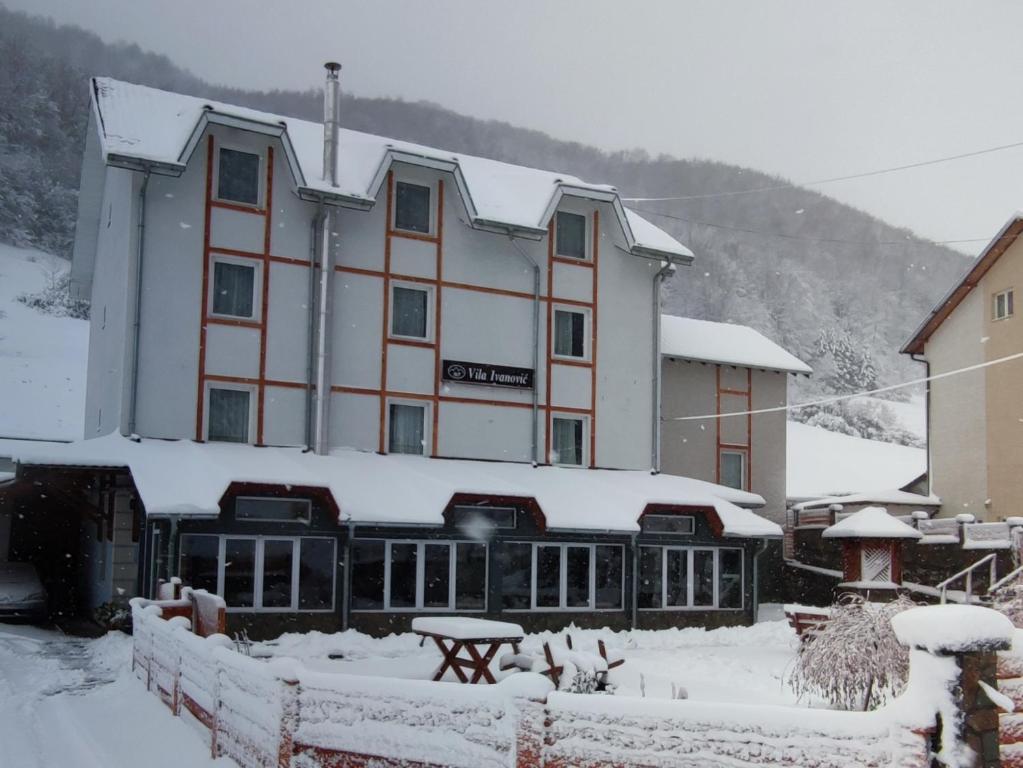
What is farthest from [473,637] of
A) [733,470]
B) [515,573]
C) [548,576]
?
[733,470]

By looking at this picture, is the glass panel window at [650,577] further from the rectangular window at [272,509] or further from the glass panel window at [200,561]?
the glass panel window at [200,561]

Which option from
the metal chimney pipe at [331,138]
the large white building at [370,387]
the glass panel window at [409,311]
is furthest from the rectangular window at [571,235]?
the metal chimney pipe at [331,138]

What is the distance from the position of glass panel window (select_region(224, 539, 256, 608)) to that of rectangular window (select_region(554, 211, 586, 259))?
10694 mm

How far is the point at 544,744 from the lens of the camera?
21.3 feet

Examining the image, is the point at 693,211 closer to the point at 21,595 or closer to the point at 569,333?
the point at 569,333

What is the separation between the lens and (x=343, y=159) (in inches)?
974

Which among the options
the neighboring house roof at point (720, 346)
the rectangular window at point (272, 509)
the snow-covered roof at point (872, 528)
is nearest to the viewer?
the snow-covered roof at point (872, 528)

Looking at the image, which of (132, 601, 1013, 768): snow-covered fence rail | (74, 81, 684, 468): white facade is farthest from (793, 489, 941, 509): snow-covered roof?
(132, 601, 1013, 768): snow-covered fence rail

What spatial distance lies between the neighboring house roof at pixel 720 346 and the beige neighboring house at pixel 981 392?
153 inches

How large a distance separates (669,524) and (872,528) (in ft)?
20.2

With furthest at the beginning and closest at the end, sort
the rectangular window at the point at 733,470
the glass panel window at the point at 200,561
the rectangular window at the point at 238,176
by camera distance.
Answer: the rectangular window at the point at 733,470
the rectangular window at the point at 238,176
the glass panel window at the point at 200,561

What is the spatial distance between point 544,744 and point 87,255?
26497 millimetres

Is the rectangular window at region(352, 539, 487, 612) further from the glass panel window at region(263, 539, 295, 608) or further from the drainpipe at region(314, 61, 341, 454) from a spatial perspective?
the drainpipe at region(314, 61, 341, 454)

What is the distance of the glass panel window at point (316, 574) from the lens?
20.5 meters
